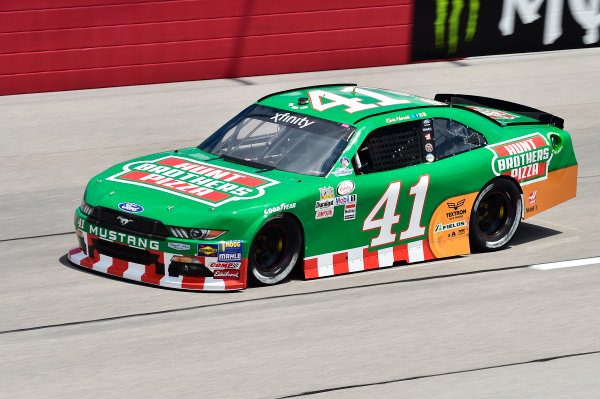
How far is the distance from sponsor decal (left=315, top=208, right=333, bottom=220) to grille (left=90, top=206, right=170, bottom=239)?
1219 millimetres

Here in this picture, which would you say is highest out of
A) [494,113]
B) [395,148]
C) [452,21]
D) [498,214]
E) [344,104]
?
[452,21]

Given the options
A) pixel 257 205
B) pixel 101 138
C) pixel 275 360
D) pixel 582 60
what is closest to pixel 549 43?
pixel 582 60

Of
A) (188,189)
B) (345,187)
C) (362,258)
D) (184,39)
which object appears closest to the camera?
(188,189)

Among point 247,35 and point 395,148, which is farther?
point 247,35

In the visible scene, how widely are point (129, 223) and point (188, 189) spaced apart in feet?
1.76

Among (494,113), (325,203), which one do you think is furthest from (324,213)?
(494,113)

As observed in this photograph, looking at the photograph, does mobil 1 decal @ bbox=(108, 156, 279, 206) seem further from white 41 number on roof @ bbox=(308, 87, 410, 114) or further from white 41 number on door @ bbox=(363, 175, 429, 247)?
white 41 number on roof @ bbox=(308, 87, 410, 114)

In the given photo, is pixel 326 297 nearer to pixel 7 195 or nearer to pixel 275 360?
pixel 275 360

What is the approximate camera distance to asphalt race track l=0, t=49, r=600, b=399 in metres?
6.56

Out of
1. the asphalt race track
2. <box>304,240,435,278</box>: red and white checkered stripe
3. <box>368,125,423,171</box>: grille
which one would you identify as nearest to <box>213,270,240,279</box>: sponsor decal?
the asphalt race track

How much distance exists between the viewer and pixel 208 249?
25.9 feet

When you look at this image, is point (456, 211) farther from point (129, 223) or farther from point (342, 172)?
point (129, 223)

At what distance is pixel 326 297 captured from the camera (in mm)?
8188

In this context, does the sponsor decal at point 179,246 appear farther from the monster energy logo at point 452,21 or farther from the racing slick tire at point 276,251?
the monster energy logo at point 452,21
